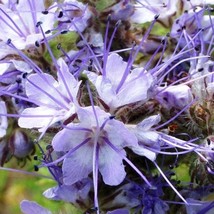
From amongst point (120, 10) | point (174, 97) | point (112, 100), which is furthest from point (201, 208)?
point (120, 10)

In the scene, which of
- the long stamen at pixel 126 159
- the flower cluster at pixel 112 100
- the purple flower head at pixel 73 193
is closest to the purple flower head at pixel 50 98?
the flower cluster at pixel 112 100

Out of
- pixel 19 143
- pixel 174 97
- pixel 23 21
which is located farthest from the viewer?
pixel 19 143

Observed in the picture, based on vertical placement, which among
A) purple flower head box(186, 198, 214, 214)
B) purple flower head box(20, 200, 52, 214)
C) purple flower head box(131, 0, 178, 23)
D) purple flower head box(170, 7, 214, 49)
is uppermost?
purple flower head box(131, 0, 178, 23)

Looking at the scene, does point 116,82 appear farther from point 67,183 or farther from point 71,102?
point 67,183

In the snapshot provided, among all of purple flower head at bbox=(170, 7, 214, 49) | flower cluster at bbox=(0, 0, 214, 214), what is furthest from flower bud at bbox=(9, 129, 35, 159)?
purple flower head at bbox=(170, 7, 214, 49)

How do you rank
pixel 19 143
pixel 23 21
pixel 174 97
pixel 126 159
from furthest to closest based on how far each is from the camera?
pixel 19 143 → pixel 23 21 → pixel 174 97 → pixel 126 159

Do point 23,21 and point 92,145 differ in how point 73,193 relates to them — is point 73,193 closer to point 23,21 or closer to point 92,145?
point 92,145

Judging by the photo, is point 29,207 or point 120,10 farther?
point 120,10

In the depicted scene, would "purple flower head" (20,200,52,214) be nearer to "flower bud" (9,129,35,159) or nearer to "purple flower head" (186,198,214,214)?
"flower bud" (9,129,35,159)
